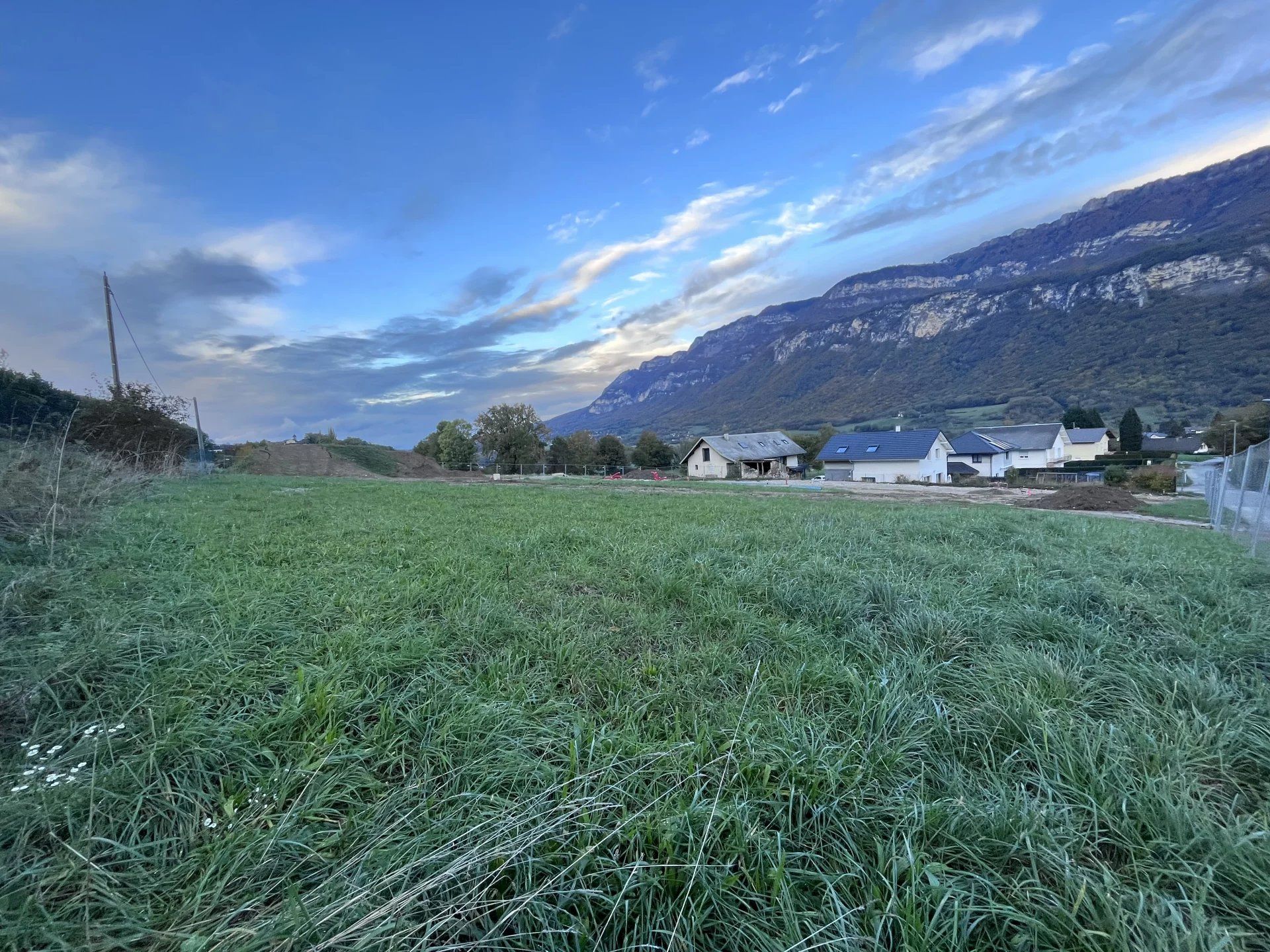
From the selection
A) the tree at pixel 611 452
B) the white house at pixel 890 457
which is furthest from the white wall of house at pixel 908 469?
the tree at pixel 611 452

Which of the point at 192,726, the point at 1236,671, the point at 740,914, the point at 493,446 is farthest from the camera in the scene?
the point at 493,446

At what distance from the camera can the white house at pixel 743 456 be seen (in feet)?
169

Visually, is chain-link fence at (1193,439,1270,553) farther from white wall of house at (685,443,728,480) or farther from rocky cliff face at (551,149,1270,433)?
rocky cliff face at (551,149,1270,433)

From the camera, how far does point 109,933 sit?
135cm

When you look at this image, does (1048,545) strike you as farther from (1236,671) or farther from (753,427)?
(753,427)

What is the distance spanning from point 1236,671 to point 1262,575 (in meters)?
3.53

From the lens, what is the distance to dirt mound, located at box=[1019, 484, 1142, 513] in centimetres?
1998

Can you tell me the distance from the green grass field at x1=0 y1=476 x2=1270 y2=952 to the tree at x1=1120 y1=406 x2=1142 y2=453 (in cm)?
6983

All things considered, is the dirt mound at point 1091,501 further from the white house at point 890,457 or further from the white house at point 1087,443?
the white house at point 1087,443

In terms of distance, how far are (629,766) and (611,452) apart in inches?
2258

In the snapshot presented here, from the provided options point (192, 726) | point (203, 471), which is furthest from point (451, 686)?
point (203, 471)

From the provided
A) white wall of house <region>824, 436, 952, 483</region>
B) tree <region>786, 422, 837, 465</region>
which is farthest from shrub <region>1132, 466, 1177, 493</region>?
tree <region>786, 422, 837, 465</region>

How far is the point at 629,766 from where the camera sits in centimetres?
208

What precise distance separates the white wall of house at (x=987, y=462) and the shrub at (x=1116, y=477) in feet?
53.8
